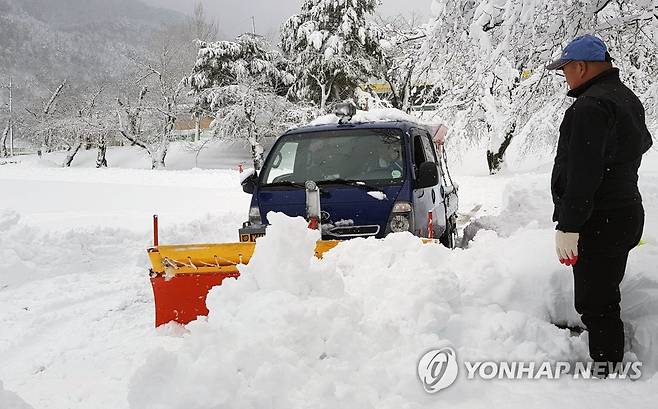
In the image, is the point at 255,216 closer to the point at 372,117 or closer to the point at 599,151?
the point at 372,117

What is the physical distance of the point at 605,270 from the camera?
9.80 ft

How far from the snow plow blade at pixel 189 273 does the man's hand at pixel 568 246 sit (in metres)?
1.88

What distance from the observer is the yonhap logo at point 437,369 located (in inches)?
110

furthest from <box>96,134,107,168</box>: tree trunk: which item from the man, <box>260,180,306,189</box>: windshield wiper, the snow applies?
the man

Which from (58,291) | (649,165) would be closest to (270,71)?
(649,165)

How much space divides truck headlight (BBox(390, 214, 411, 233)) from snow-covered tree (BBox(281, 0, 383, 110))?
913 inches

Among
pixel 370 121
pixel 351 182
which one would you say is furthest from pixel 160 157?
pixel 351 182

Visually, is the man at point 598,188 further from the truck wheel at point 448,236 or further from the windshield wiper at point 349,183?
the truck wheel at point 448,236

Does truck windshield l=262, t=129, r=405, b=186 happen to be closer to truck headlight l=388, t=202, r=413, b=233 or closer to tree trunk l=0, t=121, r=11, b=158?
truck headlight l=388, t=202, r=413, b=233

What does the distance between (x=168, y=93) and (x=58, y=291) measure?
1389 inches

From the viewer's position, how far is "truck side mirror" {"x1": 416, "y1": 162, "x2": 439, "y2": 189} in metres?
5.18

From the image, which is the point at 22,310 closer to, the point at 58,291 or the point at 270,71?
the point at 58,291

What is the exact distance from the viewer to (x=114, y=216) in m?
11.2

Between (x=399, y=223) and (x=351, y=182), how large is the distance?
598 millimetres
